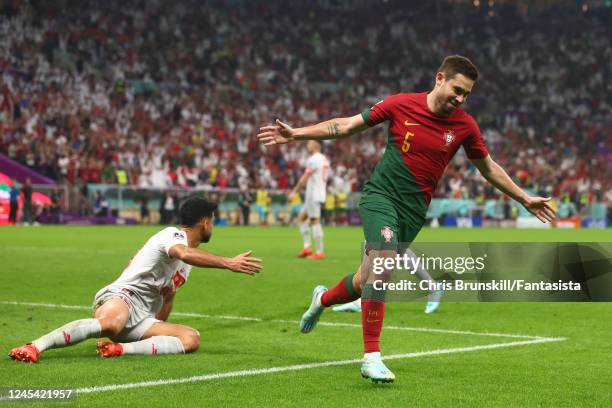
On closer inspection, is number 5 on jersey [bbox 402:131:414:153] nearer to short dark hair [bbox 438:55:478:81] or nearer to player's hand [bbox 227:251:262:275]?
short dark hair [bbox 438:55:478:81]

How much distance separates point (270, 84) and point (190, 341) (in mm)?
42131

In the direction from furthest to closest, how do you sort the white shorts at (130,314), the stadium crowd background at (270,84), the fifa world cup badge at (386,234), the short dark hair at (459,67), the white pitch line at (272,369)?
1. the stadium crowd background at (270,84)
2. the white shorts at (130,314)
3. the short dark hair at (459,67)
4. the fifa world cup badge at (386,234)
5. the white pitch line at (272,369)

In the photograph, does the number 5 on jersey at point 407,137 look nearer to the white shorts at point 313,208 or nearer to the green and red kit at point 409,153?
the green and red kit at point 409,153

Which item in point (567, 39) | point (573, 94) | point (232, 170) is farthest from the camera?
point (567, 39)

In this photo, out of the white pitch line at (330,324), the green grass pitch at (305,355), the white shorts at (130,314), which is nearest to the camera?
the green grass pitch at (305,355)

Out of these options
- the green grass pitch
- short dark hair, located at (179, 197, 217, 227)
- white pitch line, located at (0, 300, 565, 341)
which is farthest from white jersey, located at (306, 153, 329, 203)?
short dark hair, located at (179, 197, 217, 227)

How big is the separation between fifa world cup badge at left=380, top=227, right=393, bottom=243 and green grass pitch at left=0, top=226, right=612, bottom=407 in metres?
1.03

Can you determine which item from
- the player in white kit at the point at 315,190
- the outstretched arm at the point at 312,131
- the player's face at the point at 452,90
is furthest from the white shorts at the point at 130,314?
the player in white kit at the point at 315,190

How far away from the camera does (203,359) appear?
25.5 feet

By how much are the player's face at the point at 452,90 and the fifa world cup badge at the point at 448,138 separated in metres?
0.19

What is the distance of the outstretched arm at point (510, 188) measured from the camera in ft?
25.7

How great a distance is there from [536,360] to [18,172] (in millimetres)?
30999

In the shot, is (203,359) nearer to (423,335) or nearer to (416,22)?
(423,335)

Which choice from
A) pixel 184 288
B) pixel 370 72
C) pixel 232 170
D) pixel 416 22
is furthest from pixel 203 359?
pixel 416 22
